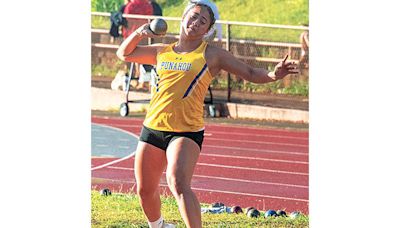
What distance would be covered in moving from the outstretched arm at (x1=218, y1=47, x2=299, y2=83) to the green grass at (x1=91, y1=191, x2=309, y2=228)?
5.39 ft

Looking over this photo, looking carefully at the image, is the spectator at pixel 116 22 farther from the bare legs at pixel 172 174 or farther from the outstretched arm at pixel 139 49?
the bare legs at pixel 172 174

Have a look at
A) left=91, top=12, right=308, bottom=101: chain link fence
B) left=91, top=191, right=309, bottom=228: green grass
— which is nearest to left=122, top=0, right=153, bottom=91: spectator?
left=91, top=12, right=308, bottom=101: chain link fence

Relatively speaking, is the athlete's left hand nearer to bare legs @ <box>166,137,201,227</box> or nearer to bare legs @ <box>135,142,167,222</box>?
bare legs @ <box>166,137,201,227</box>

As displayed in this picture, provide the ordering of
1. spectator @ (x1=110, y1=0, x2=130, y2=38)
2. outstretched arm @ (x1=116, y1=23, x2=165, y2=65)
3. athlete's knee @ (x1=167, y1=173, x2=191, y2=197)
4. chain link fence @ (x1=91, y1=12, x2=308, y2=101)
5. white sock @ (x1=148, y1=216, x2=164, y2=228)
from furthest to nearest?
spectator @ (x1=110, y1=0, x2=130, y2=38)
chain link fence @ (x1=91, y1=12, x2=308, y2=101)
white sock @ (x1=148, y1=216, x2=164, y2=228)
outstretched arm @ (x1=116, y1=23, x2=165, y2=65)
athlete's knee @ (x1=167, y1=173, x2=191, y2=197)

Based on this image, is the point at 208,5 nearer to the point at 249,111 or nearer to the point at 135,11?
the point at 249,111

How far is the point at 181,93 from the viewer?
28.9ft

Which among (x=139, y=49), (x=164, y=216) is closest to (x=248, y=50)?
(x=164, y=216)

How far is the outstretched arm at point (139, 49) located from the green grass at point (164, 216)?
1.48 metres

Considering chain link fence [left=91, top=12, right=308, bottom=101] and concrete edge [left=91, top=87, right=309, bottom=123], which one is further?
chain link fence [left=91, top=12, right=308, bottom=101]

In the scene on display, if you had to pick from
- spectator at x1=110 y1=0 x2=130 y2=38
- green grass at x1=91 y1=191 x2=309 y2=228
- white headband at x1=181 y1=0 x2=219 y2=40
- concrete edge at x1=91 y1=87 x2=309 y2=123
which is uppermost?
spectator at x1=110 y1=0 x2=130 y2=38

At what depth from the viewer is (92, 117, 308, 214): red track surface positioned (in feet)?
41.7

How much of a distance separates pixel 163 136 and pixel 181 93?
0.31 m
